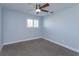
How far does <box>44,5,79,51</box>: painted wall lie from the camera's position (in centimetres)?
328

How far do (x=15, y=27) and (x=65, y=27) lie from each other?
2811 millimetres

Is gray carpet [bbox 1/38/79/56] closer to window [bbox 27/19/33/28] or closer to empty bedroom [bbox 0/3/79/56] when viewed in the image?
empty bedroom [bbox 0/3/79/56]

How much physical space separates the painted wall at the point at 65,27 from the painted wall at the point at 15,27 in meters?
1.56

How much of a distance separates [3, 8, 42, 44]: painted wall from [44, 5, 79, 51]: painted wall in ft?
5.11

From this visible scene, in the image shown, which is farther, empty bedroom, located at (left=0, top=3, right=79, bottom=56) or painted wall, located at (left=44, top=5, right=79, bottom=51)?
painted wall, located at (left=44, top=5, right=79, bottom=51)

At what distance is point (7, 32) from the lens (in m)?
4.06

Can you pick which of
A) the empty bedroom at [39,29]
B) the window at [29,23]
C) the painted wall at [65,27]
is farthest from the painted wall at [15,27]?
the painted wall at [65,27]

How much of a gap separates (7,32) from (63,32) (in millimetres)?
2998

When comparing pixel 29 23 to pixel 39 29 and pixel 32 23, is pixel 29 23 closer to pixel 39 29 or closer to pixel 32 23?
pixel 32 23

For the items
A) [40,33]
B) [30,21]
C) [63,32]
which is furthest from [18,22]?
[63,32]

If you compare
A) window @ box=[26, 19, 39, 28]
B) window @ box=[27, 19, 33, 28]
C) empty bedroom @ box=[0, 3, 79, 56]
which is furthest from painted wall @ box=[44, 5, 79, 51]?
window @ box=[27, 19, 33, 28]

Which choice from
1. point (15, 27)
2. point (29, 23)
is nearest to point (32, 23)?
point (29, 23)

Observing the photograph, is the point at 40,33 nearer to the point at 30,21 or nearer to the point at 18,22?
the point at 30,21

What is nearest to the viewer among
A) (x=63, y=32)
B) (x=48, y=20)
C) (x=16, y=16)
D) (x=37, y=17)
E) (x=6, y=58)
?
(x=6, y=58)
